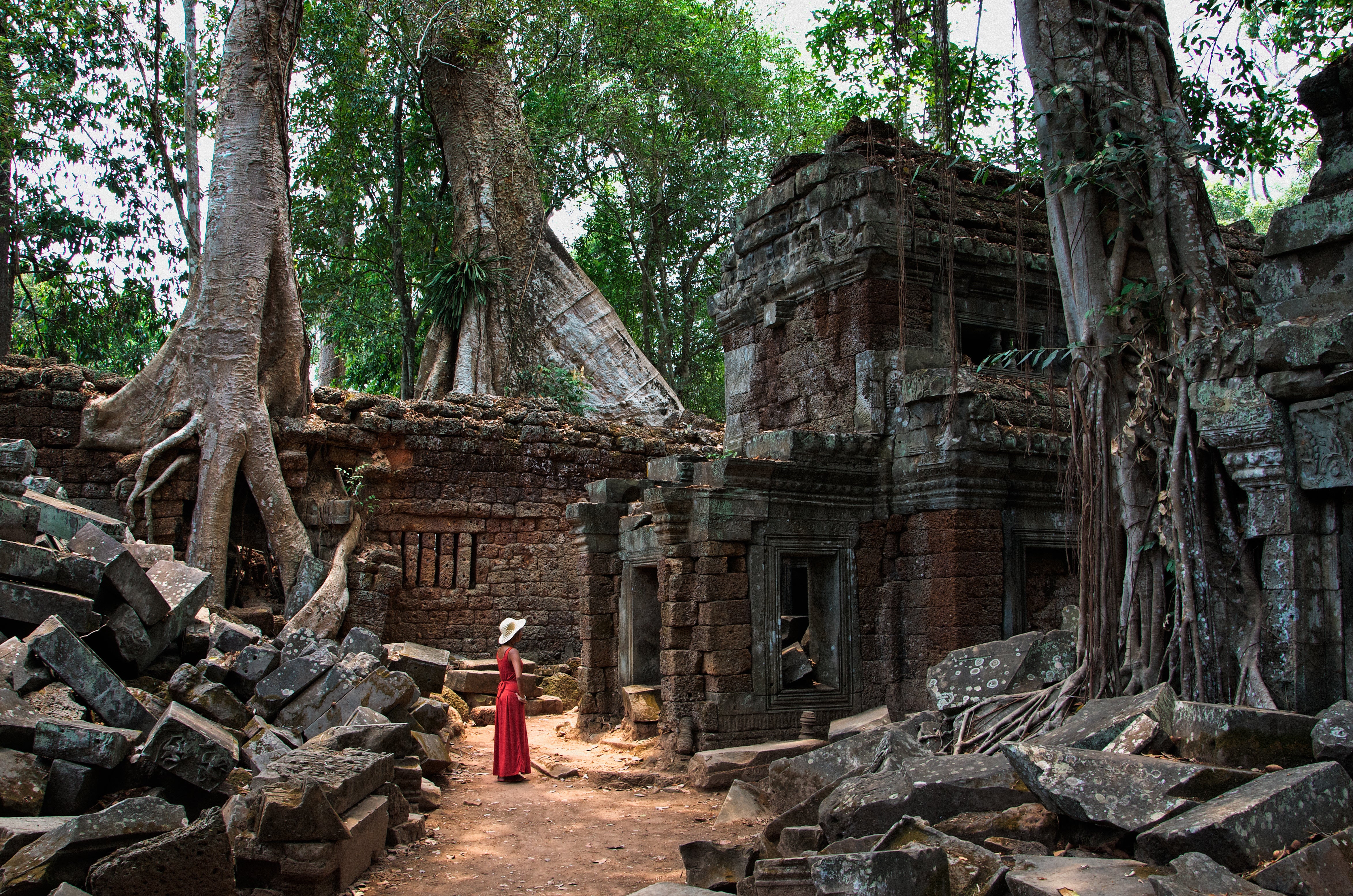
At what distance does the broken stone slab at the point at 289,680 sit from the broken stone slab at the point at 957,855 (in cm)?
417

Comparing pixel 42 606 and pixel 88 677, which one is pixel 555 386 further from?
pixel 88 677

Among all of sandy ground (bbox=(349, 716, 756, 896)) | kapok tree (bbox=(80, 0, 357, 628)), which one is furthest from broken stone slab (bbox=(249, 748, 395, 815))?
kapok tree (bbox=(80, 0, 357, 628))

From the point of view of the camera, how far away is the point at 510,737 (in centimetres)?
712

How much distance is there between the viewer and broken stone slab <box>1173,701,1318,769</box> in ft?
12.0

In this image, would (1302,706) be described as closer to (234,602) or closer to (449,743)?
(449,743)

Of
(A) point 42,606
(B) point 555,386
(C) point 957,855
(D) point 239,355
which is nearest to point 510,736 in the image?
(A) point 42,606

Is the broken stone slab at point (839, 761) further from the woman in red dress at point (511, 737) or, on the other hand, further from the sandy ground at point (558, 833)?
the woman in red dress at point (511, 737)

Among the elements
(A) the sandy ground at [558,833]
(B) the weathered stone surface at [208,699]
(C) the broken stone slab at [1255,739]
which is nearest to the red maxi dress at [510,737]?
(A) the sandy ground at [558,833]

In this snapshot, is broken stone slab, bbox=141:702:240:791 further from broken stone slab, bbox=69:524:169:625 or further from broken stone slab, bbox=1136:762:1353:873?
broken stone slab, bbox=1136:762:1353:873

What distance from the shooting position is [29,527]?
5941mm

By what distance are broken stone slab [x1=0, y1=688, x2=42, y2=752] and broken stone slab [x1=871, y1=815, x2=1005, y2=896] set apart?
3577mm

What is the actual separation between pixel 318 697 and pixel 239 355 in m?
5.29

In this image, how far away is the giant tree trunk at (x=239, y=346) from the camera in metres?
9.95

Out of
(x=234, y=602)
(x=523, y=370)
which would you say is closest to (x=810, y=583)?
(x=234, y=602)
